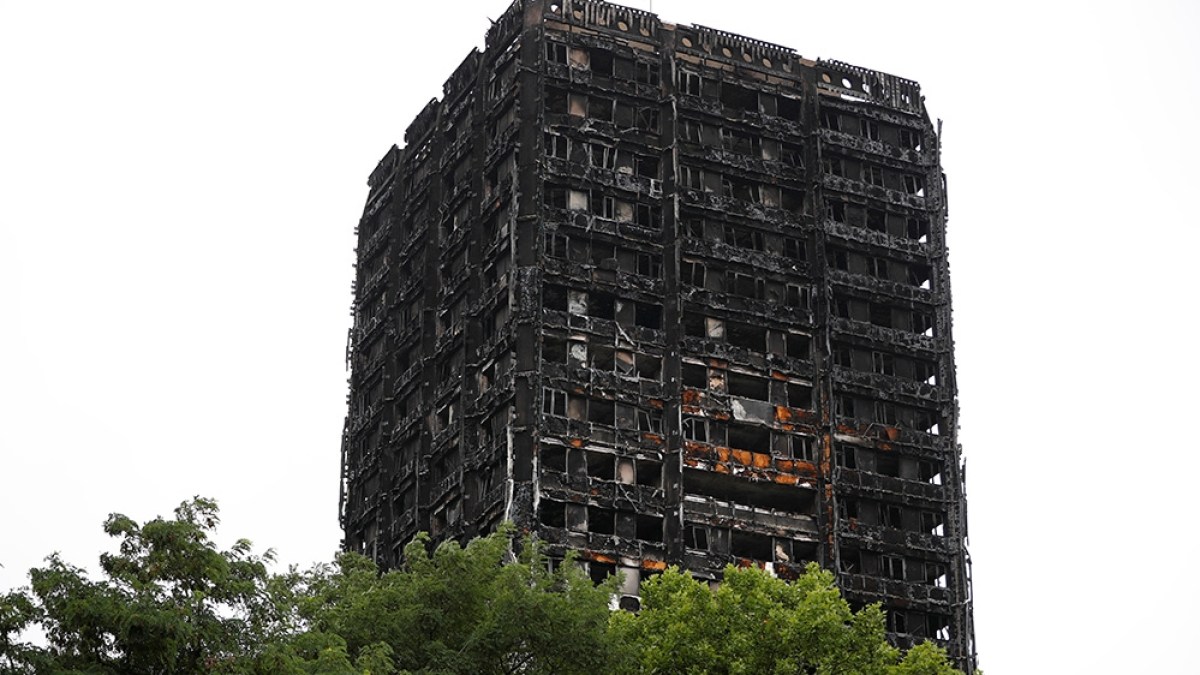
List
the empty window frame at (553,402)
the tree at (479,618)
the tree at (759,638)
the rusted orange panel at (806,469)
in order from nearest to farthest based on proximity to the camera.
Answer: the tree at (479,618), the tree at (759,638), the empty window frame at (553,402), the rusted orange panel at (806,469)

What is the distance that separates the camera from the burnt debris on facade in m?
118

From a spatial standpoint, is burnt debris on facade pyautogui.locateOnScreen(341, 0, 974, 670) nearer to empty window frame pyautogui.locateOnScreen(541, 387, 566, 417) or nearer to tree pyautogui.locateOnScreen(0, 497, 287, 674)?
empty window frame pyautogui.locateOnScreen(541, 387, 566, 417)

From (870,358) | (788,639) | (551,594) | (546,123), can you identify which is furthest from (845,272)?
(551,594)

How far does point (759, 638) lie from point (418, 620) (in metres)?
15.9

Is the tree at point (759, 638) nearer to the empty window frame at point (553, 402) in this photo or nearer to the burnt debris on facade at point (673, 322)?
the burnt debris on facade at point (673, 322)

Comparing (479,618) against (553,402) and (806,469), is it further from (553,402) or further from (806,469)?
(806,469)

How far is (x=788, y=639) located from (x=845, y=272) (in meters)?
42.3

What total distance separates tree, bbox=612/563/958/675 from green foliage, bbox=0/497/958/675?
76 mm

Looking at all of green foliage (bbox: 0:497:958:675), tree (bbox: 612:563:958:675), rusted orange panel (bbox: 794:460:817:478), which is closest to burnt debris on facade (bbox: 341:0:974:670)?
rusted orange panel (bbox: 794:460:817:478)

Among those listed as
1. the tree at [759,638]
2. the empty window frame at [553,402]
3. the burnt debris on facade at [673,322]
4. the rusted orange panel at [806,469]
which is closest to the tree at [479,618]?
the tree at [759,638]

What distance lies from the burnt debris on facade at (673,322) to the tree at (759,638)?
21.8m

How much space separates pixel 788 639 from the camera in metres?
90.3

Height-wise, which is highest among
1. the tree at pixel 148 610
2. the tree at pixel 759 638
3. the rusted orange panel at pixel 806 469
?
the rusted orange panel at pixel 806 469

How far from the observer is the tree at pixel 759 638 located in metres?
89.8
